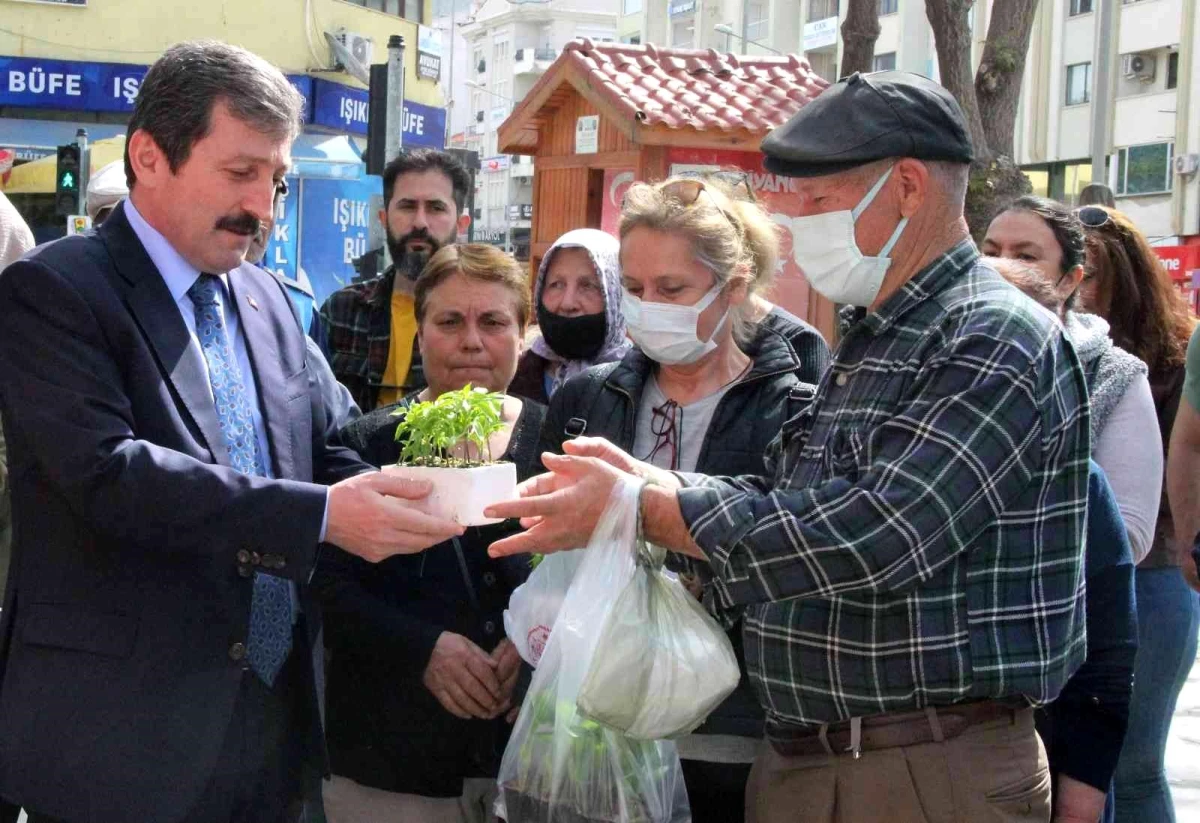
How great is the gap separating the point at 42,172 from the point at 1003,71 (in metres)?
15.1

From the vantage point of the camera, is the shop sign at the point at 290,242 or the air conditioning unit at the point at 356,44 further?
the air conditioning unit at the point at 356,44

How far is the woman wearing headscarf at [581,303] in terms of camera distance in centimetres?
429

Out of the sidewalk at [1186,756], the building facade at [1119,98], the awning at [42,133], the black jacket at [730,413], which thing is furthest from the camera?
the building facade at [1119,98]

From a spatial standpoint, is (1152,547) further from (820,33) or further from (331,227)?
(820,33)

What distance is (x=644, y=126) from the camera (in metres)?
8.60

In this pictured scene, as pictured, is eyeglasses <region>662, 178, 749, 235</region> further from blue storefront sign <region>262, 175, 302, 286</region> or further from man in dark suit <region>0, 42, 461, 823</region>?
blue storefront sign <region>262, 175, 302, 286</region>

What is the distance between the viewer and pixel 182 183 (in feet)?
8.94

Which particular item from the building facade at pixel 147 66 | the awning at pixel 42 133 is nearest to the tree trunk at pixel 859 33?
the building facade at pixel 147 66

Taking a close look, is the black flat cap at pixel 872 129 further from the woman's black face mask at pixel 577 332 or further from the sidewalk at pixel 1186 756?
the sidewalk at pixel 1186 756

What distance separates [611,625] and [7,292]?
1.26 meters

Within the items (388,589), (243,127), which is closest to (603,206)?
(388,589)

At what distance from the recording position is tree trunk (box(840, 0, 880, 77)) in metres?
10.9

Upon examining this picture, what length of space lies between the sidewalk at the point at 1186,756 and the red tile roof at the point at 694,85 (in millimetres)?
4023

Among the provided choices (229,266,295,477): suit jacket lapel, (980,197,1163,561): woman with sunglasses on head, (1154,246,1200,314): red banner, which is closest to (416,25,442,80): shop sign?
(1154,246,1200,314): red banner
